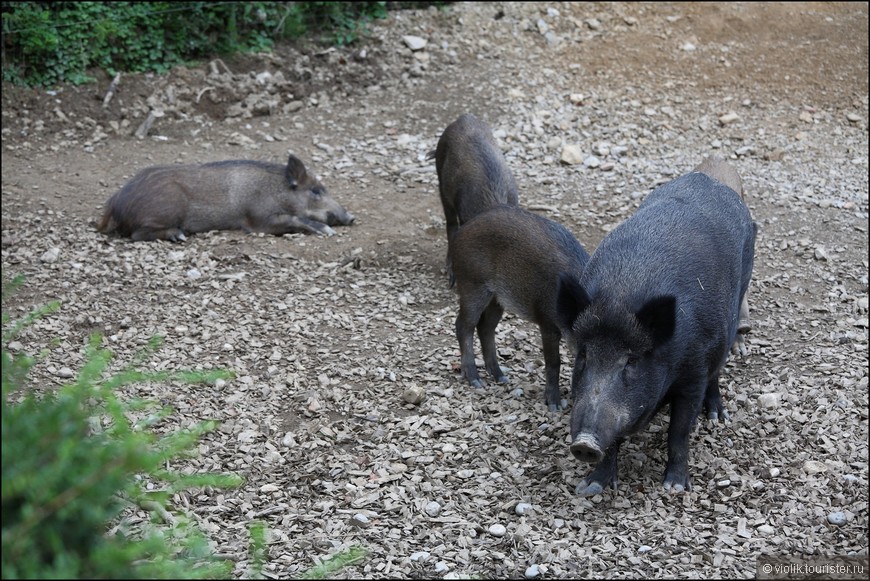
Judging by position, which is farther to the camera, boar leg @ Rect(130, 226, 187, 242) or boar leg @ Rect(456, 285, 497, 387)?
boar leg @ Rect(130, 226, 187, 242)

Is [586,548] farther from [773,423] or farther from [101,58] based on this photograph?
[101,58]

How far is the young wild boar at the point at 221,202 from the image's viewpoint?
8297 mm

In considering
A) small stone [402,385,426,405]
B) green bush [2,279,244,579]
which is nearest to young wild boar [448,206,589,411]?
small stone [402,385,426,405]

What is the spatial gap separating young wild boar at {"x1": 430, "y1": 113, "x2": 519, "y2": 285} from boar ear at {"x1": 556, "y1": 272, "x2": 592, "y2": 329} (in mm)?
2252

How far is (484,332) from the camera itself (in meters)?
6.23

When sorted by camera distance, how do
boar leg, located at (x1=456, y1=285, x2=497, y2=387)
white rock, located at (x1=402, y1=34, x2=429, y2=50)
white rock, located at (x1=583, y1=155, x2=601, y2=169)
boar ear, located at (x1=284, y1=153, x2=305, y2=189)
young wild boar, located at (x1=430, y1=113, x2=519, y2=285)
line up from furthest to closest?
white rock, located at (x1=402, y1=34, x2=429, y2=50)
white rock, located at (x1=583, y1=155, x2=601, y2=169)
boar ear, located at (x1=284, y1=153, x2=305, y2=189)
young wild boar, located at (x1=430, y1=113, x2=519, y2=285)
boar leg, located at (x1=456, y1=285, x2=497, y2=387)

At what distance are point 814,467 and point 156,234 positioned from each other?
573 cm

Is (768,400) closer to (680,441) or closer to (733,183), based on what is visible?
(680,441)

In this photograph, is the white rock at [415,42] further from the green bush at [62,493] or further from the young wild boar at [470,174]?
the green bush at [62,493]

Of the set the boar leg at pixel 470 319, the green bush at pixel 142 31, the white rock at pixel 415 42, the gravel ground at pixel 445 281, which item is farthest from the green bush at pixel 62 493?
the white rock at pixel 415 42

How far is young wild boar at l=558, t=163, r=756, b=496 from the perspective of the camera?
4.50m

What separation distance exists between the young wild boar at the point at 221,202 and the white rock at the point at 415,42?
3658 mm

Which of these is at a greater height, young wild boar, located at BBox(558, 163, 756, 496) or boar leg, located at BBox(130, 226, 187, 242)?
young wild boar, located at BBox(558, 163, 756, 496)

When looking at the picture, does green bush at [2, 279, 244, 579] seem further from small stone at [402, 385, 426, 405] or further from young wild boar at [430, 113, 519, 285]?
young wild boar at [430, 113, 519, 285]
